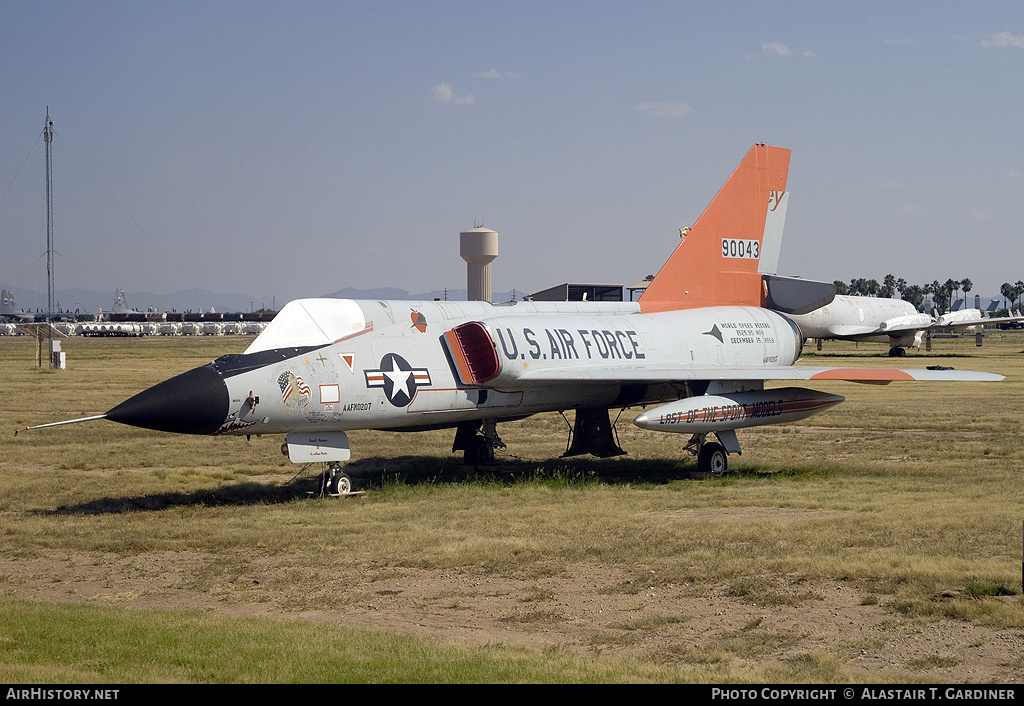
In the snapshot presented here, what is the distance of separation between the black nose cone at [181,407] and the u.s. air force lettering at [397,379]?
7.35ft

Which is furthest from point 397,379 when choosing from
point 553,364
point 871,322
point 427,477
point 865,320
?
point 871,322

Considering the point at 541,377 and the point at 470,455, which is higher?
the point at 541,377

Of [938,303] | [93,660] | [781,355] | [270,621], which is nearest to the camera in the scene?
[93,660]

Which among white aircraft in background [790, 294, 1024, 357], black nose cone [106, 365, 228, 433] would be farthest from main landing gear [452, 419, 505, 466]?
white aircraft in background [790, 294, 1024, 357]

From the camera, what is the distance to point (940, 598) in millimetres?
8203

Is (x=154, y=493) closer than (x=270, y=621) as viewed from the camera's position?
No

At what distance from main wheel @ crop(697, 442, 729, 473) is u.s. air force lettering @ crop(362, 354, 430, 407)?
4972mm

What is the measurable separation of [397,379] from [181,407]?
316cm

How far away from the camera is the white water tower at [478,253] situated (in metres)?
92.5

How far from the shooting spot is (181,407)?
12.1 m

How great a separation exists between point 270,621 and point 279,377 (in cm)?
556
